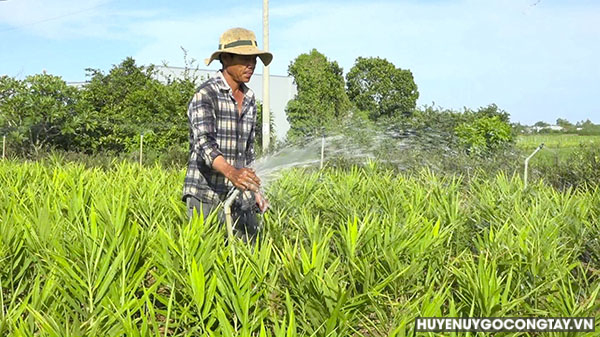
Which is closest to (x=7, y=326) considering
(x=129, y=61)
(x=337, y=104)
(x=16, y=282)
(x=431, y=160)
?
(x=16, y=282)

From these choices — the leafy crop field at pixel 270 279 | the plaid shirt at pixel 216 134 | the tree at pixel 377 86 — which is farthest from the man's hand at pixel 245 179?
the tree at pixel 377 86

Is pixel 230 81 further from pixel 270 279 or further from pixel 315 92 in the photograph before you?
pixel 315 92

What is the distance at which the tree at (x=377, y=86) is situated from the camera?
3206cm

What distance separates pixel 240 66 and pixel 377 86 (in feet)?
96.6

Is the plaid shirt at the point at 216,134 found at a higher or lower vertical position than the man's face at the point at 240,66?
lower

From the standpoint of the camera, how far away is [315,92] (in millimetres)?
27156

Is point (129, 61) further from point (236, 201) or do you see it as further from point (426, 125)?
point (236, 201)

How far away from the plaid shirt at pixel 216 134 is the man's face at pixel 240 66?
70 mm

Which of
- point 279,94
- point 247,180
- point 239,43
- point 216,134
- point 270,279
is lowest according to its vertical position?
point 270,279

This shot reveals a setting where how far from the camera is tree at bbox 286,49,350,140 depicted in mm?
26766

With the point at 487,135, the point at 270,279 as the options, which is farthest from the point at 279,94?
the point at 270,279

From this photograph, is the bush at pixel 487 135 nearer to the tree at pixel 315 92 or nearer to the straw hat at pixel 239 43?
the straw hat at pixel 239 43

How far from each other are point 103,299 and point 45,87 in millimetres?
13541

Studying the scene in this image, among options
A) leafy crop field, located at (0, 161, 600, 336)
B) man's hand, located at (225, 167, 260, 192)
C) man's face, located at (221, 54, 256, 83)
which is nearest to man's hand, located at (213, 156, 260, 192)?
man's hand, located at (225, 167, 260, 192)
